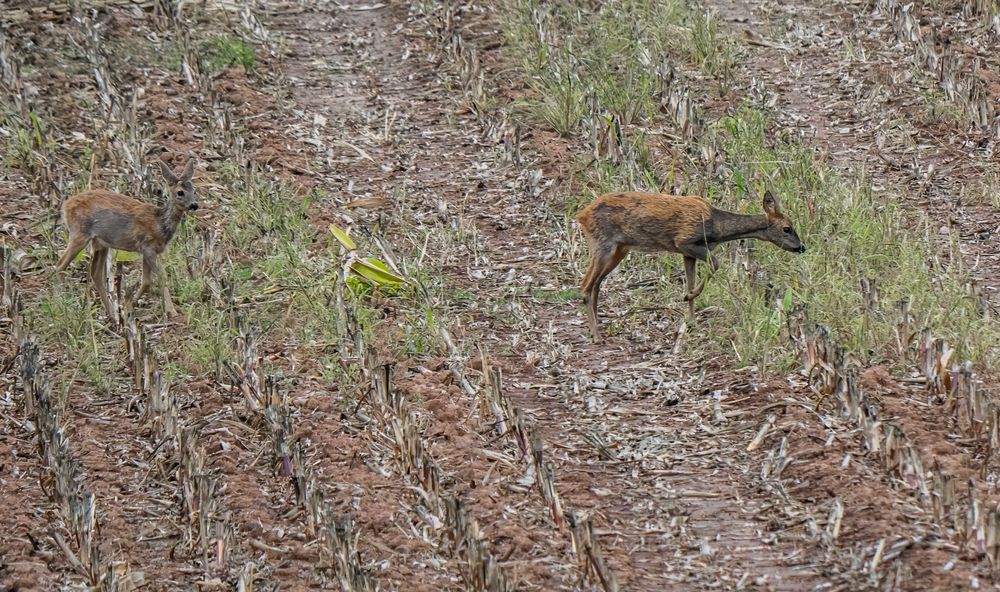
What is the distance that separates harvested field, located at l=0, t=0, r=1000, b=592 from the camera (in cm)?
799

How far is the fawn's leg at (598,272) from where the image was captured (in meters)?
10.7

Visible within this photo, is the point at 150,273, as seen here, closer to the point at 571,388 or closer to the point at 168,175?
the point at 168,175

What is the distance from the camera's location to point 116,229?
36.8ft

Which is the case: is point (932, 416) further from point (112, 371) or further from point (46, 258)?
point (46, 258)

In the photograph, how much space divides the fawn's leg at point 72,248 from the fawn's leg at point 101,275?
0.11 meters

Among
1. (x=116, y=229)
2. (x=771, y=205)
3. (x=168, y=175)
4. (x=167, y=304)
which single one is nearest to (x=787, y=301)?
(x=771, y=205)

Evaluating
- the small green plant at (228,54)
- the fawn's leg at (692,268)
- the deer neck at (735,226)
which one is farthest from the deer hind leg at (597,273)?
the small green plant at (228,54)

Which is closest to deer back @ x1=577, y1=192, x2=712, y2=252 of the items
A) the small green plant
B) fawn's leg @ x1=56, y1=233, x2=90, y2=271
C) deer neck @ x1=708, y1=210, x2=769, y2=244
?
deer neck @ x1=708, y1=210, x2=769, y2=244

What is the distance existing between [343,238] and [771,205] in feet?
11.3

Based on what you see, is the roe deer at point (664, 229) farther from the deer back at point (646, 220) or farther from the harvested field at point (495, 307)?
the harvested field at point (495, 307)

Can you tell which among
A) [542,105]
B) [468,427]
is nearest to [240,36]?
[542,105]

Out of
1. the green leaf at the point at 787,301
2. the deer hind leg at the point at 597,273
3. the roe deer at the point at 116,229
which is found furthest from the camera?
the roe deer at the point at 116,229

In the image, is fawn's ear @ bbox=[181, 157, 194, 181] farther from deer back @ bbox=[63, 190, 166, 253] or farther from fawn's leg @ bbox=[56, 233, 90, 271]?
fawn's leg @ bbox=[56, 233, 90, 271]

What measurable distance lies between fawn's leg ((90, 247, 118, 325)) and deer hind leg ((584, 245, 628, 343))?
358cm
